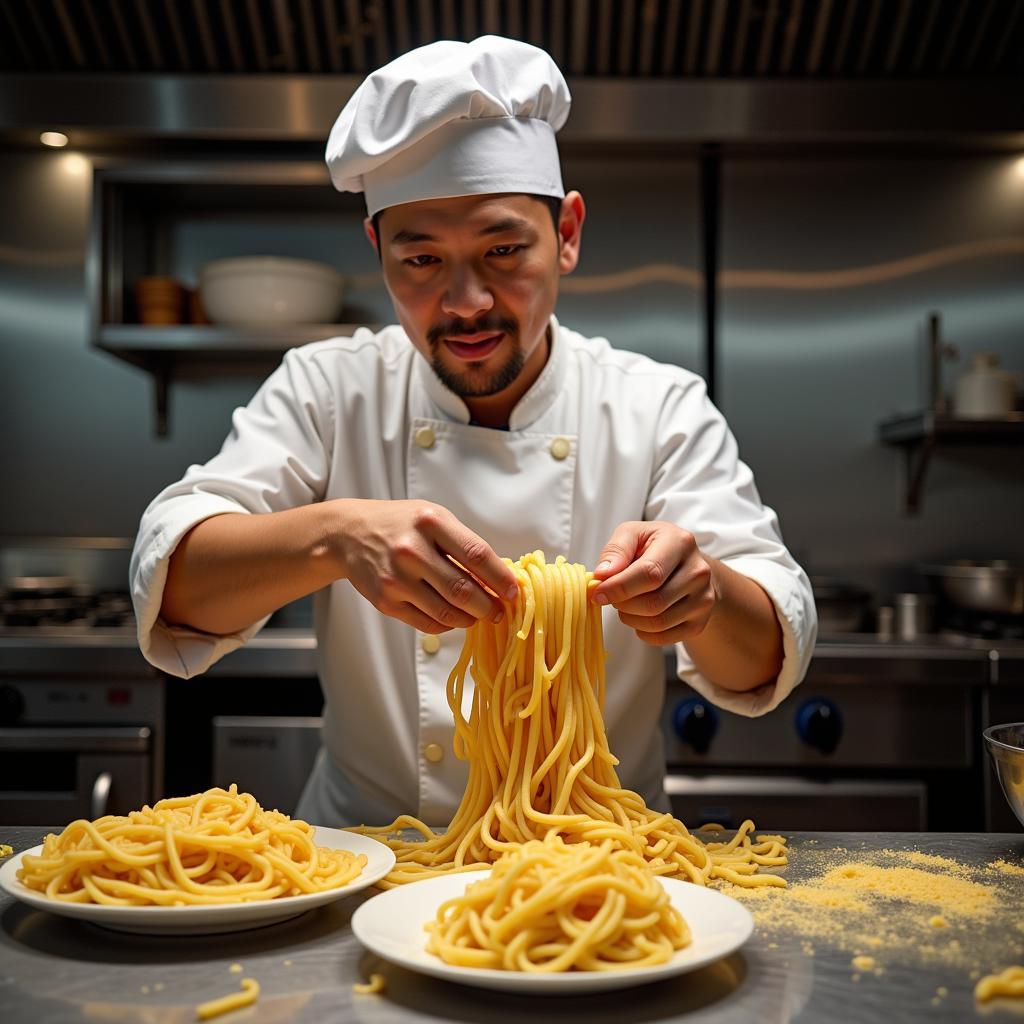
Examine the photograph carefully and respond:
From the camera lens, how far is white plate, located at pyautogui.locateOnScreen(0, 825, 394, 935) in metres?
1.14

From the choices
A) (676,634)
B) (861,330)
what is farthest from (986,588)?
(676,634)

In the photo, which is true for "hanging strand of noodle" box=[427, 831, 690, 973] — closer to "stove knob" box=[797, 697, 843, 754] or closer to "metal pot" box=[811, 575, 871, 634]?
"stove knob" box=[797, 697, 843, 754]

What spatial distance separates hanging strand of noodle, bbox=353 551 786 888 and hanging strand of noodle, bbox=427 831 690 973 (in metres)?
0.30

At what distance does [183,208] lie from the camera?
13.4 feet

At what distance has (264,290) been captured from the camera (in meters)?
3.62

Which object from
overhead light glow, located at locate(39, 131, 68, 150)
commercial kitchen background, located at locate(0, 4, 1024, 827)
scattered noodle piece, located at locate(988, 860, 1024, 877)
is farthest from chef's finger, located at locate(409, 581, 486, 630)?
overhead light glow, located at locate(39, 131, 68, 150)

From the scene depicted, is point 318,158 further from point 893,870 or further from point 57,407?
point 893,870

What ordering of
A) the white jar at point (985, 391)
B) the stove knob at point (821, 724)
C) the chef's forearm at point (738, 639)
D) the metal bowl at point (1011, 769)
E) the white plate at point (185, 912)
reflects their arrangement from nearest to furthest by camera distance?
the white plate at point (185, 912) < the metal bowl at point (1011, 769) < the chef's forearm at point (738, 639) < the stove knob at point (821, 724) < the white jar at point (985, 391)

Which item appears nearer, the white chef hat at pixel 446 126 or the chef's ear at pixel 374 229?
the white chef hat at pixel 446 126

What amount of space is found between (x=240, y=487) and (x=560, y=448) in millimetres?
593

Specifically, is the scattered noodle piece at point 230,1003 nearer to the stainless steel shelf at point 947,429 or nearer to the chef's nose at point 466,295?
the chef's nose at point 466,295

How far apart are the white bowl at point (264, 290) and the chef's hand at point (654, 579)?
2362mm

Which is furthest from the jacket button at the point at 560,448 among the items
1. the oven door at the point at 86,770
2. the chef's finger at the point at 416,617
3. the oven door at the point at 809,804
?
the oven door at the point at 86,770

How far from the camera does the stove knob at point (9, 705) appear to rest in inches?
124
